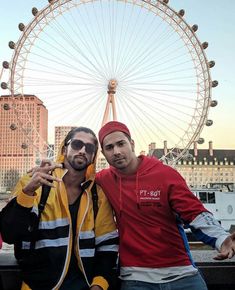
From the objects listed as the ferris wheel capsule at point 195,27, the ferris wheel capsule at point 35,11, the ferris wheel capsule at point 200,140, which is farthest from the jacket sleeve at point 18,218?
the ferris wheel capsule at point 200,140

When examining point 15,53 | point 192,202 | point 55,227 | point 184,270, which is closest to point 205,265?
point 184,270

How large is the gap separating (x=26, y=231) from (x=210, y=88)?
23.1 metres

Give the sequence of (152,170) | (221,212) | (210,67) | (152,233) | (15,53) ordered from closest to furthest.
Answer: (152,233)
(152,170)
(221,212)
(15,53)
(210,67)

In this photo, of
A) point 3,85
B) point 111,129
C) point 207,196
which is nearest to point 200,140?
point 207,196

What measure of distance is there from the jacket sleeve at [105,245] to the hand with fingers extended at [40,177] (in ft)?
1.23

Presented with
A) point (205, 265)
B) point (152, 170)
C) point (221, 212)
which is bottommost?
point (221, 212)

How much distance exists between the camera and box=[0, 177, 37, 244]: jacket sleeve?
2469 mm

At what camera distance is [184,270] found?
8.58ft

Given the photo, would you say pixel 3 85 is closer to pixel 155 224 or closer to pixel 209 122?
pixel 209 122

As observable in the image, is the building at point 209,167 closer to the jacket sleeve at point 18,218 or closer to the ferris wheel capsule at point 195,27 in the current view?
the ferris wheel capsule at point 195,27

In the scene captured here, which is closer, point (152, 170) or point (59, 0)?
point (152, 170)

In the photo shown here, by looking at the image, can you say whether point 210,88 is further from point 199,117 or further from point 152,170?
point 152,170

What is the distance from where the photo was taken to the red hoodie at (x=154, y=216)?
2.63 meters

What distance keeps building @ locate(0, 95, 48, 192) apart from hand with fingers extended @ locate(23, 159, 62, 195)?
15.9 feet
